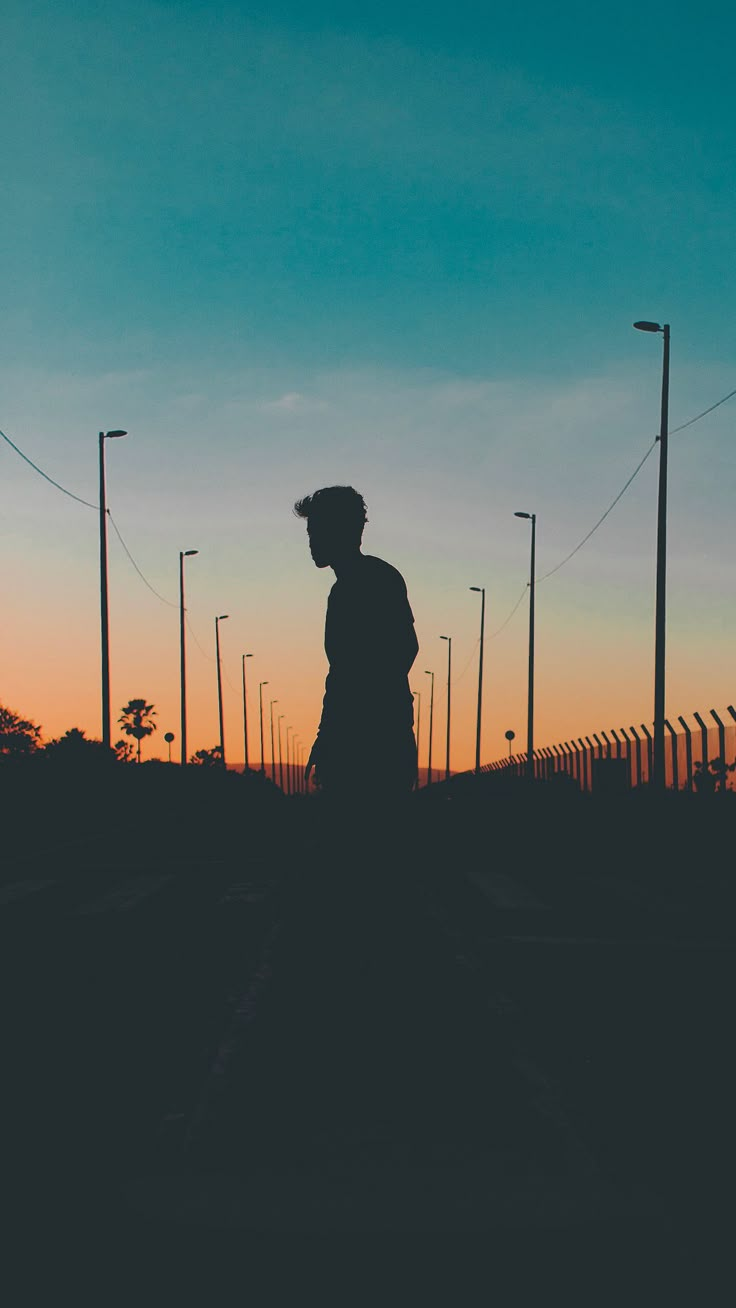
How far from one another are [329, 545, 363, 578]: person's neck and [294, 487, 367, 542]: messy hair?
77 mm

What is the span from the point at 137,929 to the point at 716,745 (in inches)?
797

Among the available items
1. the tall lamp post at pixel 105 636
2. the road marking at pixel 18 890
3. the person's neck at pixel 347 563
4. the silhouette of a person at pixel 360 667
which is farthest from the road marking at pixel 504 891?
the tall lamp post at pixel 105 636

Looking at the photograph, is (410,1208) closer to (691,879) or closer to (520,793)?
(691,879)

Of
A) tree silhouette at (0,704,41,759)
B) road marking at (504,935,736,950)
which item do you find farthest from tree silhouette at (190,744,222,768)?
road marking at (504,935,736,950)

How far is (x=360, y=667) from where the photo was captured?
529 cm

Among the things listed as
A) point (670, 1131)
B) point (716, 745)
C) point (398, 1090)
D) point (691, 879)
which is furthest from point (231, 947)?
point (716, 745)

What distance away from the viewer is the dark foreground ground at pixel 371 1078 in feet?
12.5

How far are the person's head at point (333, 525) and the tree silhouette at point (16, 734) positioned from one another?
11351 cm

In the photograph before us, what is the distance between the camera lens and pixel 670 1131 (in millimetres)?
4730

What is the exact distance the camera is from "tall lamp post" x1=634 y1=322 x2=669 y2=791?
1197 inches

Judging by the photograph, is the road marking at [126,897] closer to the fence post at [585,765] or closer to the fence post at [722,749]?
the fence post at [722,749]

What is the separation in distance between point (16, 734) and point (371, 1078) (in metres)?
119

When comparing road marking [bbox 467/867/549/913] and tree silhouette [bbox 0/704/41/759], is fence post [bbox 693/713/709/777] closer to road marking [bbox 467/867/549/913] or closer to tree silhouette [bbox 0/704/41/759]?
road marking [bbox 467/867/549/913]

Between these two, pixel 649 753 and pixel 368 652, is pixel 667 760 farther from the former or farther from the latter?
pixel 368 652
